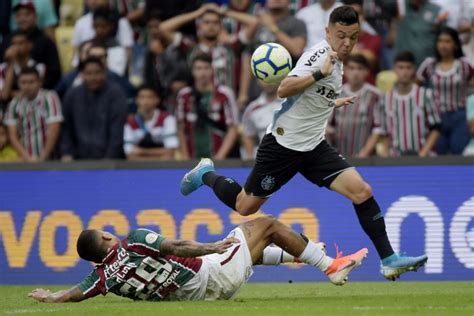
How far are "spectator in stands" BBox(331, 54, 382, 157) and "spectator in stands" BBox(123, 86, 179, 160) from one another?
238cm

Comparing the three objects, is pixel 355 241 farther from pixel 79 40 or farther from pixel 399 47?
pixel 79 40

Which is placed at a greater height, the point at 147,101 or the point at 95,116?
the point at 147,101

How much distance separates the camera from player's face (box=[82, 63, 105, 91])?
1575cm

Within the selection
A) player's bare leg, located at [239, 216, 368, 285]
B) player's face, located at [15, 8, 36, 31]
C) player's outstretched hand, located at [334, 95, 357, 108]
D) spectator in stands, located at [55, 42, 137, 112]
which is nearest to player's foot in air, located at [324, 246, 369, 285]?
player's bare leg, located at [239, 216, 368, 285]

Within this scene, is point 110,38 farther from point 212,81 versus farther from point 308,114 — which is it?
point 308,114

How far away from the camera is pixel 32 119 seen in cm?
1636

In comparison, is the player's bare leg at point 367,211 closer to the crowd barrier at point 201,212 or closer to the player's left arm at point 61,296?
the player's left arm at point 61,296

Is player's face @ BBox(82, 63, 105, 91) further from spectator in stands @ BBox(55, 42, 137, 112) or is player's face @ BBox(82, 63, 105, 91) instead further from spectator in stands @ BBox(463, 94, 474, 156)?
spectator in stands @ BBox(463, 94, 474, 156)

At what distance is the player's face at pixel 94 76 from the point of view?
15.8 meters

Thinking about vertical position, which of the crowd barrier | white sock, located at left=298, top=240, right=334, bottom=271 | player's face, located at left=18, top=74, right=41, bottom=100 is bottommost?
the crowd barrier

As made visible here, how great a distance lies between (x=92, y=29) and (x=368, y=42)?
4414mm

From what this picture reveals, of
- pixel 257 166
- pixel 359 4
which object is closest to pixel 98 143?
pixel 359 4

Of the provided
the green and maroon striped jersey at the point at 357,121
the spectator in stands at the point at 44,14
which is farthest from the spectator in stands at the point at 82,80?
the green and maroon striped jersey at the point at 357,121

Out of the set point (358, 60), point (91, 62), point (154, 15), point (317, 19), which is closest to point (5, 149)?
point (91, 62)
